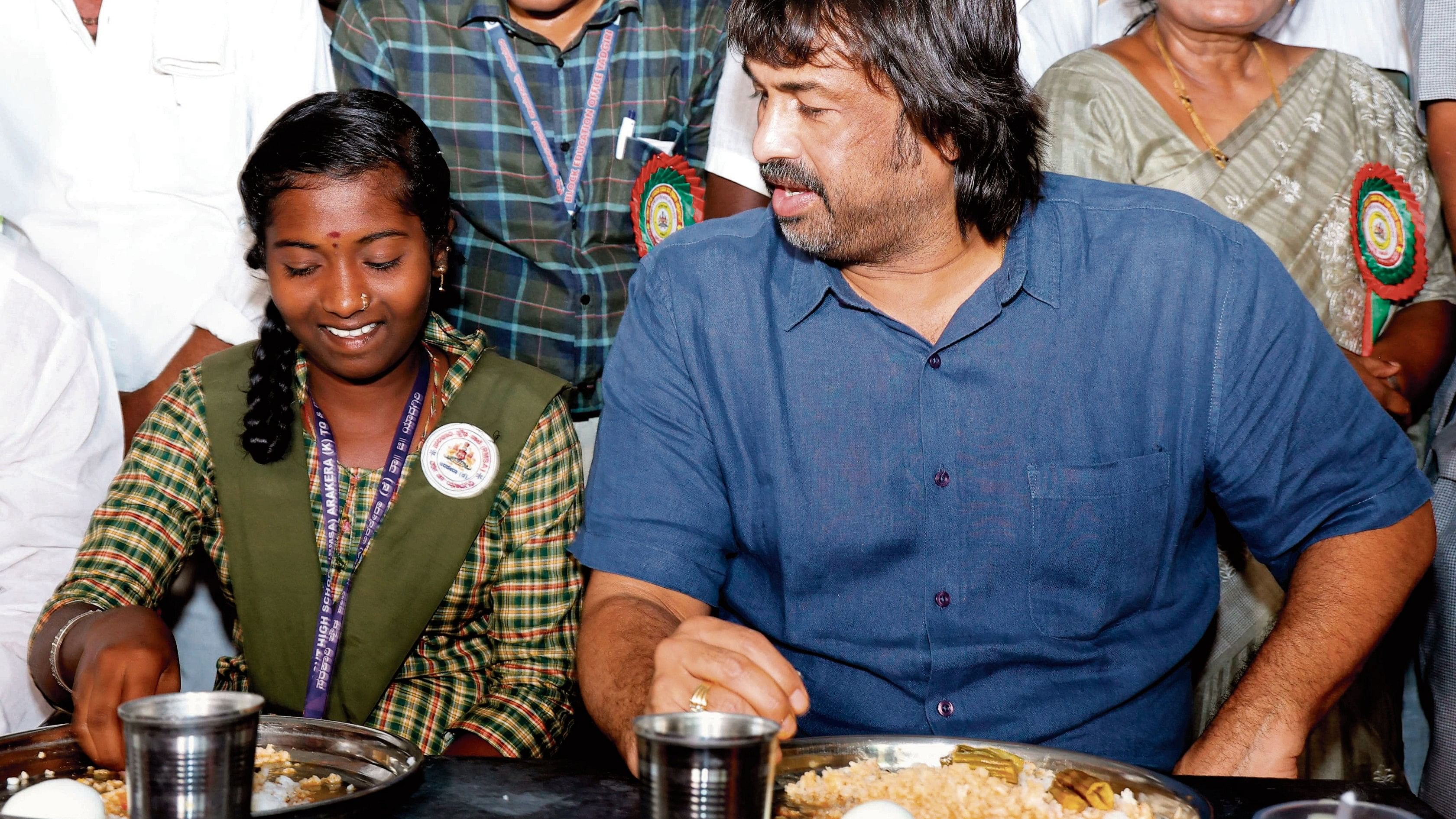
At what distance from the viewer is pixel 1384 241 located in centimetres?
269

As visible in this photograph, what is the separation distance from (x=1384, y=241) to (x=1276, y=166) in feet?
0.95

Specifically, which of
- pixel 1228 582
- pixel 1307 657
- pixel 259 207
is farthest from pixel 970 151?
pixel 259 207

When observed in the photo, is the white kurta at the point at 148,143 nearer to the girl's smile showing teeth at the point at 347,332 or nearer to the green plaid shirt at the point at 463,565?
the green plaid shirt at the point at 463,565

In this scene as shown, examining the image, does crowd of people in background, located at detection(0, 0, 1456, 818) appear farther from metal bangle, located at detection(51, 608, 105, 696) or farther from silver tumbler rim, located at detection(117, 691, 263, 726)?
silver tumbler rim, located at detection(117, 691, 263, 726)

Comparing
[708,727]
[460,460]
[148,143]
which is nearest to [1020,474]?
[708,727]

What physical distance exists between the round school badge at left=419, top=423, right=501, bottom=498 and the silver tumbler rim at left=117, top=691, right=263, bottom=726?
49.9 inches

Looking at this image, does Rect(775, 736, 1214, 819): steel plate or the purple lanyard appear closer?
Rect(775, 736, 1214, 819): steel plate

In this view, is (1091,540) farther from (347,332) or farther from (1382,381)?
(347,332)

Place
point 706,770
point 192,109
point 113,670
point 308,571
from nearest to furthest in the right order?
point 706,770
point 113,670
point 308,571
point 192,109

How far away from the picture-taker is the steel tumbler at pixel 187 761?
0.96m

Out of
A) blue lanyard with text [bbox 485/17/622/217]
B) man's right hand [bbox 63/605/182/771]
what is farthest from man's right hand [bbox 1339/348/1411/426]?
man's right hand [bbox 63/605/182/771]

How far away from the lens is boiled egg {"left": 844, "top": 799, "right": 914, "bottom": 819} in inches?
45.0

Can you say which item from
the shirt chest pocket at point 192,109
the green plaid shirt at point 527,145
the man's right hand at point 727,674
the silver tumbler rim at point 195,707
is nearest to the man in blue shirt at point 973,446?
the man's right hand at point 727,674

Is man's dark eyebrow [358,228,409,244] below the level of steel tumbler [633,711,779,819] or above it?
above
